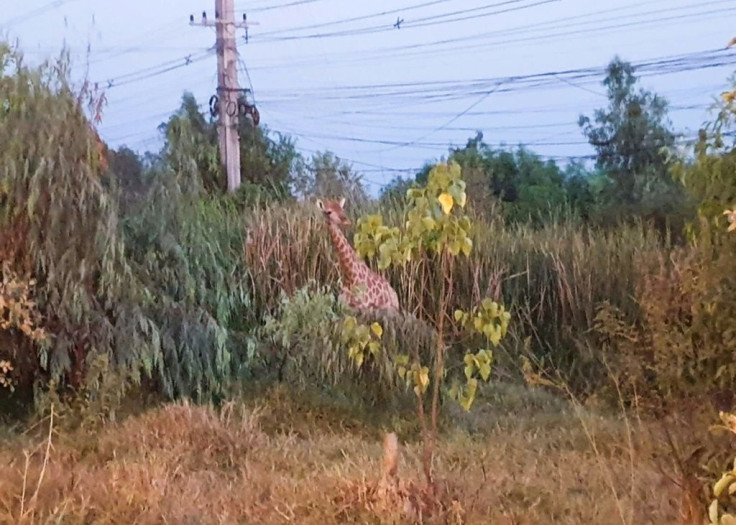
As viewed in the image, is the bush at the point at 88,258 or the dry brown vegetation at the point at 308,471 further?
the bush at the point at 88,258

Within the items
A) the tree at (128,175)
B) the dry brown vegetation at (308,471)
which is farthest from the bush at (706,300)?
the tree at (128,175)

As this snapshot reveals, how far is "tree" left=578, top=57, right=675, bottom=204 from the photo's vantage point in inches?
637

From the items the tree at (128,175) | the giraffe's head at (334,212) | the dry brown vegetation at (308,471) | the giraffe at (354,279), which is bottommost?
the dry brown vegetation at (308,471)

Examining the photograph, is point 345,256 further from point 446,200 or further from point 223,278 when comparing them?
point 446,200

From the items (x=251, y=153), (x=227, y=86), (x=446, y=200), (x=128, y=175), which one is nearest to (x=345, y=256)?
(x=128, y=175)

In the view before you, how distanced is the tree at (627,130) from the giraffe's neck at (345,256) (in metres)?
9.25

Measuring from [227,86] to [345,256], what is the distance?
7337 millimetres

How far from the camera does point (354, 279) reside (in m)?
7.67

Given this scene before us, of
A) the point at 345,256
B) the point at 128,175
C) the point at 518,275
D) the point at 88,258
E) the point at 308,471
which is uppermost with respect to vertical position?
the point at 128,175

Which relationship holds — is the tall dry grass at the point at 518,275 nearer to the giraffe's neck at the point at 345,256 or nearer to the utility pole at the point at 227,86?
the giraffe's neck at the point at 345,256

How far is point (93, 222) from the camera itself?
6355mm

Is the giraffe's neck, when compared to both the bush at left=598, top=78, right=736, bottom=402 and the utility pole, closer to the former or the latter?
the bush at left=598, top=78, right=736, bottom=402

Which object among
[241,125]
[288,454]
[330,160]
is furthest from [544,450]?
[241,125]

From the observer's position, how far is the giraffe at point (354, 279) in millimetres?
7406
